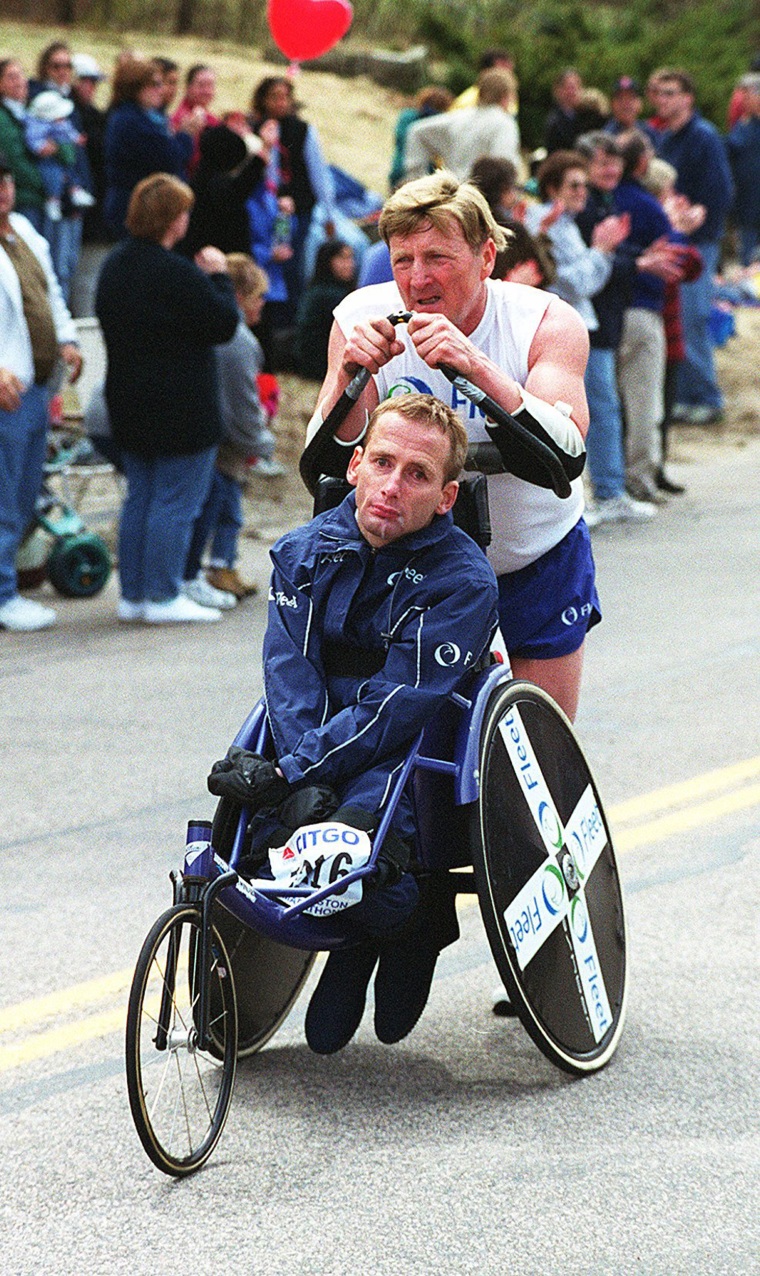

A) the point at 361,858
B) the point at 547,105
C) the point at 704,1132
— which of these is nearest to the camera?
the point at 361,858

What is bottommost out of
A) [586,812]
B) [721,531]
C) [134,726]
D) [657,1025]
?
[721,531]

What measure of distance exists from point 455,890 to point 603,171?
8623mm

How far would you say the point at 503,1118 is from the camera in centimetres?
399

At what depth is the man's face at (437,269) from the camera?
4.03 m

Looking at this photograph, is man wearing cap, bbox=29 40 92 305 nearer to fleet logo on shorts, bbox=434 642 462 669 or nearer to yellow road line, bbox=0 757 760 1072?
yellow road line, bbox=0 757 760 1072

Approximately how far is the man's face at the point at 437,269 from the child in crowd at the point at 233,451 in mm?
5519

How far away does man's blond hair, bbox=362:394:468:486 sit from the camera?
3926 mm

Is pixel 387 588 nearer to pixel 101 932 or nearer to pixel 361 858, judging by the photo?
pixel 361 858

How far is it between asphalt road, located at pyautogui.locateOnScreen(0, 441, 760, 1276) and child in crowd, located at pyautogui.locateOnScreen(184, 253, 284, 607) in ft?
8.15

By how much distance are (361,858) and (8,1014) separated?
1.35m

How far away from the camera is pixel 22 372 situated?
898 cm

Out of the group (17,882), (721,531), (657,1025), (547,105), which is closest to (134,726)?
(17,882)

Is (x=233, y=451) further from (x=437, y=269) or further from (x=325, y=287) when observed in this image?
(x=437, y=269)

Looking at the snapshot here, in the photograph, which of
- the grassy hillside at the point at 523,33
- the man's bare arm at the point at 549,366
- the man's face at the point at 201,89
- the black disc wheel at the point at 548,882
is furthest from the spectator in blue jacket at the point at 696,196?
the black disc wheel at the point at 548,882
